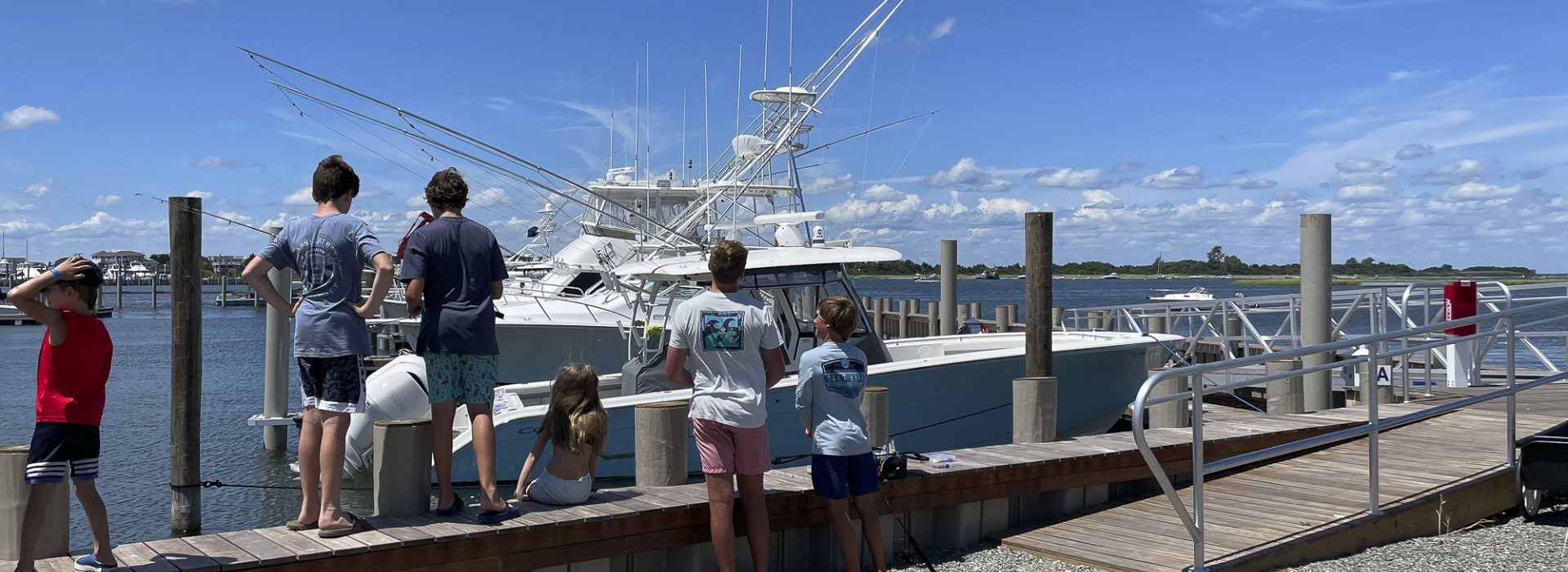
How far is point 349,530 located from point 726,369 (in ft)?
5.86

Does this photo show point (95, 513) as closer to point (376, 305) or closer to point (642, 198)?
point (376, 305)

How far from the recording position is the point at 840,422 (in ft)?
18.7

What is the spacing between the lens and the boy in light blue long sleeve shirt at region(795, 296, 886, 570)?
5668 millimetres

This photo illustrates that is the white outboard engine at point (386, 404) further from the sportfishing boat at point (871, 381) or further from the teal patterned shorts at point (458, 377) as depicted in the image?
the teal patterned shorts at point (458, 377)

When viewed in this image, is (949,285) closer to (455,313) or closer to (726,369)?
(726,369)

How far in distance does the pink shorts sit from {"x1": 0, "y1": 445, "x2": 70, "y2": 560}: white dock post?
264 cm

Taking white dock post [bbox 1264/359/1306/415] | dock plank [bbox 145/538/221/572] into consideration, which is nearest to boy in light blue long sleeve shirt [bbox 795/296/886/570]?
dock plank [bbox 145/538/221/572]

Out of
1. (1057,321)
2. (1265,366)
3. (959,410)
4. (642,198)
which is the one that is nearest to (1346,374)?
(1265,366)

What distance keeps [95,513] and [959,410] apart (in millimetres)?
8234

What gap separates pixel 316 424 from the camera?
496 cm

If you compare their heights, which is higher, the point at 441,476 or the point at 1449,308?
the point at 1449,308

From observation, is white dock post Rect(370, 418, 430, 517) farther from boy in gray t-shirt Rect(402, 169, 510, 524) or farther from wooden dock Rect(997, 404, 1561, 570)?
wooden dock Rect(997, 404, 1561, 570)

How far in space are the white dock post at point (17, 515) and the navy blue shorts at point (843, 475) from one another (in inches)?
128

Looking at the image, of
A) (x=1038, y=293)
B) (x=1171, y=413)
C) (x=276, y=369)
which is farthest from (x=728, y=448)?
(x=276, y=369)
